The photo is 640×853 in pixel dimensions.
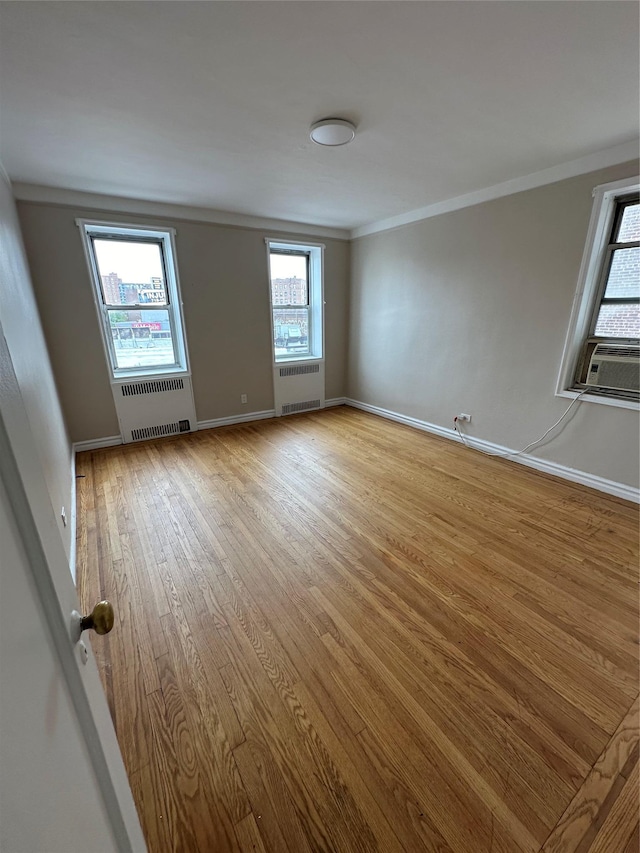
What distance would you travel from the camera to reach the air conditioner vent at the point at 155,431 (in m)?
3.99

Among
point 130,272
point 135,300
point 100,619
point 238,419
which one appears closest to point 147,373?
point 135,300

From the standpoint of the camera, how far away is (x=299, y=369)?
16.3 ft

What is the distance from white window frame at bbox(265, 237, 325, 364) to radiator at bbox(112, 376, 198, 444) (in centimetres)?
129

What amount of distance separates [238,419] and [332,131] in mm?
3288

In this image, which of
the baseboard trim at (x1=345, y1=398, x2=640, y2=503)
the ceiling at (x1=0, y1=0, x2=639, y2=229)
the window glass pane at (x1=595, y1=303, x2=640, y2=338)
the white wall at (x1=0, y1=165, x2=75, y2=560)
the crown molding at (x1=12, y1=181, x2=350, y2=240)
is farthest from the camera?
the crown molding at (x1=12, y1=181, x2=350, y2=240)

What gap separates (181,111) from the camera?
1.92 metres

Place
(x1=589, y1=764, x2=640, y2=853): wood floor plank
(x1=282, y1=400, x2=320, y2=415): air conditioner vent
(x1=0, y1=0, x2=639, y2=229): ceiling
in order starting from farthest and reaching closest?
(x1=282, y1=400, x2=320, y2=415): air conditioner vent < (x1=0, y1=0, x2=639, y2=229): ceiling < (x1=589, y1=764, x2=640, y2=853): wood floor plank

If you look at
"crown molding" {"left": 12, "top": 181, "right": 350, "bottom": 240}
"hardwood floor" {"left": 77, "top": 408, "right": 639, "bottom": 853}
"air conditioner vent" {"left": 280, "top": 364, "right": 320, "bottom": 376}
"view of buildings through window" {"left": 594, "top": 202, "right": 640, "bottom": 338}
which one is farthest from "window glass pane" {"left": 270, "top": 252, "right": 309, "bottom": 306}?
"view of buildings through window" {"left": 594, "top": 202, "right": 640, "bottom": 338}

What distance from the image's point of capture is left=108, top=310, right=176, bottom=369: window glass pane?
3.78 m

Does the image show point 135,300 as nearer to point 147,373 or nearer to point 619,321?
point 147,373

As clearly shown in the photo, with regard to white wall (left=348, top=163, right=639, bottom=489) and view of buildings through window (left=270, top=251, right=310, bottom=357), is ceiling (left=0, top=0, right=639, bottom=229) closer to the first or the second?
white wall (left=348, top=163, right=639, bottom=489)

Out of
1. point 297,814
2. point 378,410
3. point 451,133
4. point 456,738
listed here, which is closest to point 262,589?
point 297,814

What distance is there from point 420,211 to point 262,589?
401 centimetres

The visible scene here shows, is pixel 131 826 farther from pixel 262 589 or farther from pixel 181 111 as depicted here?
pixel 181 111
